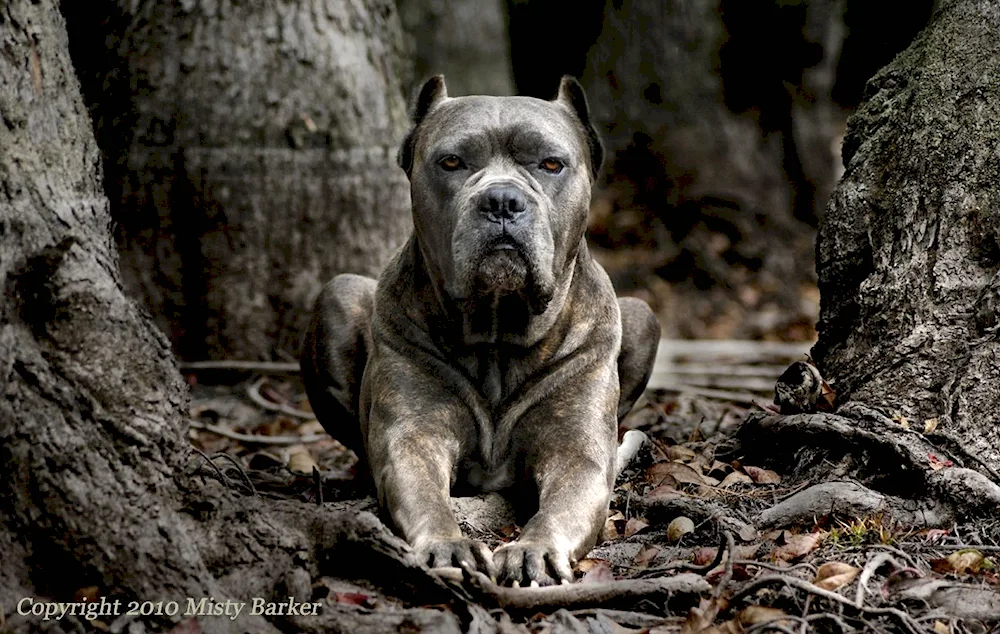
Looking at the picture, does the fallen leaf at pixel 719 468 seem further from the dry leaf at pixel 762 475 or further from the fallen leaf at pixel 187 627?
the fallen leaf at pixel 187 627

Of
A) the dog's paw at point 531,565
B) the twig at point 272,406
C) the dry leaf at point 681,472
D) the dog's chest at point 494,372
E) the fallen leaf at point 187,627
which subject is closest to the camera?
the fallen leaf at point 187,627

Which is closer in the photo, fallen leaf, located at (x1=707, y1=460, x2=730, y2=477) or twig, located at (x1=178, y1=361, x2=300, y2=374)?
fallen leaf, located at (x1=707, y1=460, x2=730, y2=477)

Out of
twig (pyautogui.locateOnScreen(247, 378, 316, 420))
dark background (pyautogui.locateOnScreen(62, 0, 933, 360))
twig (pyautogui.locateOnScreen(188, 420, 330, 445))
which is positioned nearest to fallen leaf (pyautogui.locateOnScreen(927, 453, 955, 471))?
dark background (pyautogui.locateOnScreen(62, 0, 933, 360))

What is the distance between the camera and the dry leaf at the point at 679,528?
13.6 feet

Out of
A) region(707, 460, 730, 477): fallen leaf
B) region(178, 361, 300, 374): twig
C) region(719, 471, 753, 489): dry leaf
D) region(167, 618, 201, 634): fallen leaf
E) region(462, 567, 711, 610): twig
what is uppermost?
region(167, 618, 201, 634): fallen leaf

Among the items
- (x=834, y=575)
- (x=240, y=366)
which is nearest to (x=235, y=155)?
(x=240, y=366)

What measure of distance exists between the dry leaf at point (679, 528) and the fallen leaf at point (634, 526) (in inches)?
8.2

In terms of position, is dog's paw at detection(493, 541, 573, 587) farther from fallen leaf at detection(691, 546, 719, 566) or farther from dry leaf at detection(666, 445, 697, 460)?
dry leaf at detection(666, 445, 697, 460)

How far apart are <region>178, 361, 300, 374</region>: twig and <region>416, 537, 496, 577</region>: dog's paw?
361cm

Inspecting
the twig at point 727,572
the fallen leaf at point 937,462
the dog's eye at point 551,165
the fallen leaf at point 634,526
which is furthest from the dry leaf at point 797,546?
the dog's eye at point 551,165

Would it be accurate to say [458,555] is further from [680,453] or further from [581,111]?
[581,111]

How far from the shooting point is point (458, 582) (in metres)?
3.47

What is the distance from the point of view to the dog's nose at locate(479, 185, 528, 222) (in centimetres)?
423

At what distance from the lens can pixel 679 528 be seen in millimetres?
4160
